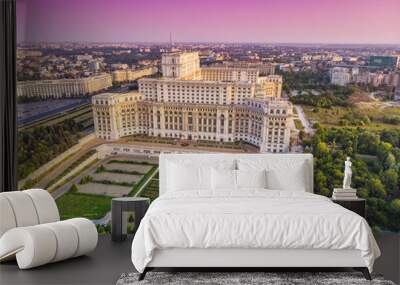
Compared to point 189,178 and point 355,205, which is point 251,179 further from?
point 355,205

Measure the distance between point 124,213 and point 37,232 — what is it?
52.5 inches

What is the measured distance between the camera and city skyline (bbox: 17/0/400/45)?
6914mm

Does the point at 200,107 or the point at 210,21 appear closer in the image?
the point at 210,21

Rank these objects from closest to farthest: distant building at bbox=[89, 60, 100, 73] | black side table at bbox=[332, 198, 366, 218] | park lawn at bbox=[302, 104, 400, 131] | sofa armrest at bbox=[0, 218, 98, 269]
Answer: sofa armrest at bbox=[0, 218, 98, 269] → black side table at bbox=[332, 198, 366, 218] → park lawn at bbox=[302, 104, 400, 131] → distant building at bbox=[89, 60, 100, 73]

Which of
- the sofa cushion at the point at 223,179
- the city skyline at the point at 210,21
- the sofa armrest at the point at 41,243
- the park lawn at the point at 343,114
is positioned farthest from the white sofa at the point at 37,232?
the park lawn at the point at 343,114

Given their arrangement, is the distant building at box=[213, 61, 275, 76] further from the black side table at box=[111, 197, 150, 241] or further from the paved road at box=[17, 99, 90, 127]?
the black side table at box=[111, 197, 150, 241]

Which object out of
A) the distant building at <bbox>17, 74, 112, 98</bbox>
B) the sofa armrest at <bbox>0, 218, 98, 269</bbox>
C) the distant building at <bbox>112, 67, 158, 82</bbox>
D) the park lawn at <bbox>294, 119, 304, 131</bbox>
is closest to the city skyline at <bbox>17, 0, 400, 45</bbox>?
the distant building at <bbox>112, 67, 158, 82</bbox>

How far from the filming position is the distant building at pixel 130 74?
720 cm

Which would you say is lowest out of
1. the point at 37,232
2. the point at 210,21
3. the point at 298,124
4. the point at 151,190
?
the point at 151,190

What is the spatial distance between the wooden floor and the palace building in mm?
1983

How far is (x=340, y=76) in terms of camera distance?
7012 mm

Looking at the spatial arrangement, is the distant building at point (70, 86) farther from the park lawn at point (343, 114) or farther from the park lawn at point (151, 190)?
the park lawn at point (343, 114)

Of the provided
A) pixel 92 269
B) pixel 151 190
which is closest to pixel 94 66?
pixel 151 190

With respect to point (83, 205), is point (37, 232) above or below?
above
